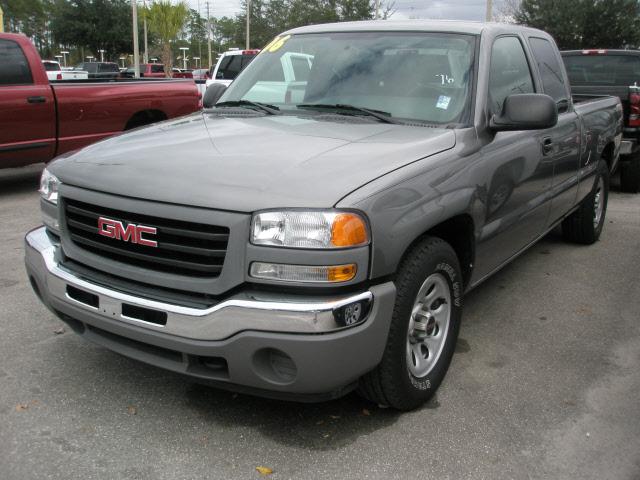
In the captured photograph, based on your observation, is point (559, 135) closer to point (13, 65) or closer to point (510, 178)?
point (510, 178)

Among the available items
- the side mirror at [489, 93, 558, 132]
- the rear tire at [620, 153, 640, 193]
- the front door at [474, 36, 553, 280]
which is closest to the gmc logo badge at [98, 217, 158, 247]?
the front door at [474, 36, 553, 280]

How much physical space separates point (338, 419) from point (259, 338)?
0.79 metres

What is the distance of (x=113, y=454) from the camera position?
2.63 metres

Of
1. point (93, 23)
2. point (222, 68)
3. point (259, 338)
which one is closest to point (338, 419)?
point (259, 338)

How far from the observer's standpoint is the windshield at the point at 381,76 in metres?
3.45

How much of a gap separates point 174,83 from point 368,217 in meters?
7.01

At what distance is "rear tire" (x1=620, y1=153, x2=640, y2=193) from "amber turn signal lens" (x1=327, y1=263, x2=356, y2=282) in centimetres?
731

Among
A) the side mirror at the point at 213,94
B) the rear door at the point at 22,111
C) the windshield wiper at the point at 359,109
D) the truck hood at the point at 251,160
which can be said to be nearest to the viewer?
the truck hood at the point at 251,160

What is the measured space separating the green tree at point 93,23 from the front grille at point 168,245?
50.4 metres

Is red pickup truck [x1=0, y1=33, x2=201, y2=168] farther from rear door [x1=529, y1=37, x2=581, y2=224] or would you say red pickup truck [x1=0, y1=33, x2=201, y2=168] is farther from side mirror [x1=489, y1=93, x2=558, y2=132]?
side mirror [x1=489, y1=93, x2=558, y2=132]

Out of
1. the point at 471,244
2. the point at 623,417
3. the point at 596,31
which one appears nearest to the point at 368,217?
the point at 471,244

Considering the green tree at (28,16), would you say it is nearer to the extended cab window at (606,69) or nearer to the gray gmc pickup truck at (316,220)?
the extended cab window at (606,69)

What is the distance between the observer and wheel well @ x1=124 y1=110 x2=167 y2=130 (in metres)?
8.44

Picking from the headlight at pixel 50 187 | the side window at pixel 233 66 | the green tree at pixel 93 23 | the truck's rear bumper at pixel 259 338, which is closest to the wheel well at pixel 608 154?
the truck's rear bumper at pixel 259 338
